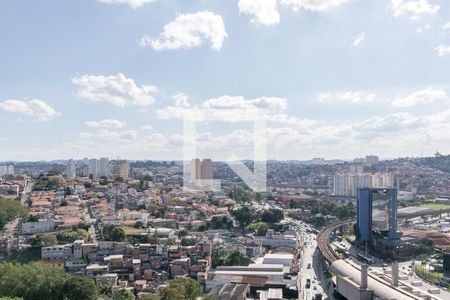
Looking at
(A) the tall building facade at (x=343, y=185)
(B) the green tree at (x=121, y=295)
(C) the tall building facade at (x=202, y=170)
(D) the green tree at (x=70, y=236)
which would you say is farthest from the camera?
(A) the tall building facade at (x=343, y=185)

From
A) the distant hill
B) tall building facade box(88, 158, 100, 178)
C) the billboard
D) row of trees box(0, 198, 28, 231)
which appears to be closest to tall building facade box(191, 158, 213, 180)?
the billboard

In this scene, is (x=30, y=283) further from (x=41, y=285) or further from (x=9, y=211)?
(x=9, y=211)

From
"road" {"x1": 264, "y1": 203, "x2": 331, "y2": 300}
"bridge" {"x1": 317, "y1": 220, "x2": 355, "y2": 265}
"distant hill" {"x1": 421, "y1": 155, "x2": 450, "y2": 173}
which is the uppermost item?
"distant hill" {"x1": 421, "y1": 155, "x2": 450, "y2": 173}

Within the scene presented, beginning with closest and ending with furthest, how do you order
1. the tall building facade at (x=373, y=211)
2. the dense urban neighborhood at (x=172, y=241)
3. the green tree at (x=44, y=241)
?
the dense urban neighborhood at (x=172, y=241), the green tree at (x=44, y=241), the tall building facade at (x=373, y=211)

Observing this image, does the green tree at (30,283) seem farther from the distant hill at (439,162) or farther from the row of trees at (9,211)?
the distant hill at (439,162)

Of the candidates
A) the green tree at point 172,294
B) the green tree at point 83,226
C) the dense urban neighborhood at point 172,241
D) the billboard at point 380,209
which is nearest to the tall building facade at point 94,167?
the dense urban neighborhood at point 172,241

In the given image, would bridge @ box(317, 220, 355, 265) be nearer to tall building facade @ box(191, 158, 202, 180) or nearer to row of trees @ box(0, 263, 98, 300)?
tall building facade @ box(191, 158, 202, 180)
